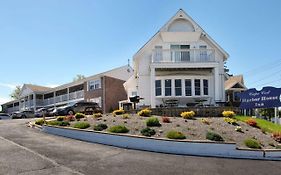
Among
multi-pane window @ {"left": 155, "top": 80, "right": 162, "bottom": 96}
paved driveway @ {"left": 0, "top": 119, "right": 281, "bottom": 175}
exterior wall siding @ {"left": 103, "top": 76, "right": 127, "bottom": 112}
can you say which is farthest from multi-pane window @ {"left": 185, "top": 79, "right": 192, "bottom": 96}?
exterior wall siding @ {"left": 103, "top": 76, "right": 127, "bottom": 112}

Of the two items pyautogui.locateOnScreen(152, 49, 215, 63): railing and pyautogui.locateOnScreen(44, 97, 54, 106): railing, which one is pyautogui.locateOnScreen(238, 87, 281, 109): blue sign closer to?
pyautogui.locateOnScreen(152, 49, 215, 63): railing

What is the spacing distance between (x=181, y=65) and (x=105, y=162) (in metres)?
17.0

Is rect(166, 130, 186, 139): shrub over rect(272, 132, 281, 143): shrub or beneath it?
over

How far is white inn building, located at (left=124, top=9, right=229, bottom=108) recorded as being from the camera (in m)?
27.0

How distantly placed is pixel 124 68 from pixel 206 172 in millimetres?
38682

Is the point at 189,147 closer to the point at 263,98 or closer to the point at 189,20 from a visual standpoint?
the point at 263,98

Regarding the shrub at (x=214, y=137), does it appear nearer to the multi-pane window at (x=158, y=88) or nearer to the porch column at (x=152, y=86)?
the porch column at (x=152, y=86)

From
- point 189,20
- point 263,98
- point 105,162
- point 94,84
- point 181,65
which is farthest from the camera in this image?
point 94,84

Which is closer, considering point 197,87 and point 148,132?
point 148,132

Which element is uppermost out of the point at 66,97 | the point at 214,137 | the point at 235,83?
the point at 235,83

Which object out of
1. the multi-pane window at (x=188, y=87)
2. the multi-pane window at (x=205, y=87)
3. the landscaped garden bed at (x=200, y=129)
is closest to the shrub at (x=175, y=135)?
the landscaped garden bed at (x=200, y=129)

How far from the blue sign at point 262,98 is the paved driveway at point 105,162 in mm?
6306

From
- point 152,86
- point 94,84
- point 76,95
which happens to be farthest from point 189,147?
point 76,95

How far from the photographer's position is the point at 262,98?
61.6 ft
